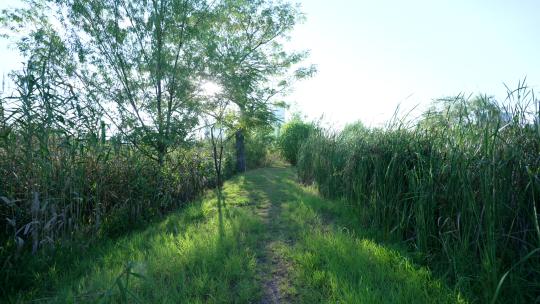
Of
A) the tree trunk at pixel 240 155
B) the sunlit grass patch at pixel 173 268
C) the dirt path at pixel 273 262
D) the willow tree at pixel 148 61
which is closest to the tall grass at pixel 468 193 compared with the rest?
the dirt path at pixel 273 262

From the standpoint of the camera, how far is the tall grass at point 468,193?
2.11 meters

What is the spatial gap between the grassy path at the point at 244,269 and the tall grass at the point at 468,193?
0.32m

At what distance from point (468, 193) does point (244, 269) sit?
224cm

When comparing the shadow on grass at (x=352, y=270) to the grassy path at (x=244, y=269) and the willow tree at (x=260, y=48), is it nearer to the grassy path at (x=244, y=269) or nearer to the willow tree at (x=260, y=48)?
the grassy path at (x=244, y=269)

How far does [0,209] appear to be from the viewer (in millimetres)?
3162

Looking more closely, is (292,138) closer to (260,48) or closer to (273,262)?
(260,48)

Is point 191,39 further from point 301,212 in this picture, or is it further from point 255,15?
point 255,15

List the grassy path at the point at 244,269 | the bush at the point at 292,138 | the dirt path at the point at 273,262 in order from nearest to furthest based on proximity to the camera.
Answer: the grassy path at the point at 244,269, the dirt path at the point at 273,262, the bush at the point at 292,138

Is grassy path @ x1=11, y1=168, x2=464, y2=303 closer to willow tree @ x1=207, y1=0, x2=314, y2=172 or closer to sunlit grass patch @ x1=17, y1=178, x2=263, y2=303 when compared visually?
sunlit grass patch @ x1=17, y1=178, x2=263, y2=303

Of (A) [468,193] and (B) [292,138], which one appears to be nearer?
(A) [468,193]

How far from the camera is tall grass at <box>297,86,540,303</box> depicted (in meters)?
2.11

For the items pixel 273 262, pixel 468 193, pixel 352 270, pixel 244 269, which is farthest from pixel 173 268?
pixel 468 193

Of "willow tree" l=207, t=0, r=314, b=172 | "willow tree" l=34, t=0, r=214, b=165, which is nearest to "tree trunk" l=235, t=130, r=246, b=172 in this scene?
"willow tree" l=207, t=0, r=314, b=172

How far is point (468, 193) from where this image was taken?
93.4 inches
